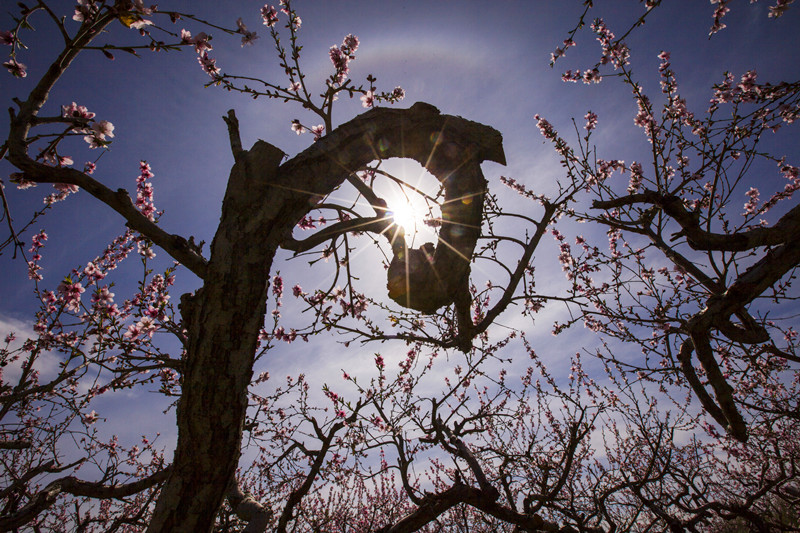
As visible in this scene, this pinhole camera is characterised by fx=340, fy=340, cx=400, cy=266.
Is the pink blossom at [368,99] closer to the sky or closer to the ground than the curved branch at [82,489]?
closer to the sky

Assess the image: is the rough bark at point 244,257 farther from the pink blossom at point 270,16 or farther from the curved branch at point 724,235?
the pink blossom at point 270,16

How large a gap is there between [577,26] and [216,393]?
382 cm

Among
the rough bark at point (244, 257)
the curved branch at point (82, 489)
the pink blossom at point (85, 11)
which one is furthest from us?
the curved branch at point (82, 489)

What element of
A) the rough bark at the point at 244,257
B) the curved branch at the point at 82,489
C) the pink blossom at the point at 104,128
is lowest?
the curved branch at the point at 82,489

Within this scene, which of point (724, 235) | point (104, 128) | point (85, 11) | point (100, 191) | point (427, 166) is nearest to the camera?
point (100, 191)

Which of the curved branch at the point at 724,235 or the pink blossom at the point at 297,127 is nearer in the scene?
the curved branch at the point at 724,235

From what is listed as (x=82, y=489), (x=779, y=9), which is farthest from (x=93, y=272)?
(x=779, y=9)

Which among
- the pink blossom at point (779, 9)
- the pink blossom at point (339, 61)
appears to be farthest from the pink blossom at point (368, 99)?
the pink blossom at point (779, 9)

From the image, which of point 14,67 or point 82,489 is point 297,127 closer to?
point 14,67

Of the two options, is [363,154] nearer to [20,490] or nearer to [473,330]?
[473,330]

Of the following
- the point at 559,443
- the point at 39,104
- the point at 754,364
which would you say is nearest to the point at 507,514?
the point at 754,364

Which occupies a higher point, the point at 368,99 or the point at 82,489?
the point at 368,99

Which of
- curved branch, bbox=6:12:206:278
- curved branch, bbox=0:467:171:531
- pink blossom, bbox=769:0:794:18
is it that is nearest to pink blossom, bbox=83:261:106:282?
curved branch, bbox=0:467:171:531

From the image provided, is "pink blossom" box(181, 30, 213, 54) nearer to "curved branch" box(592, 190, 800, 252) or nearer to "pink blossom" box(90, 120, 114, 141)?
"pink blossom" box(90, 120, 114, 141)
